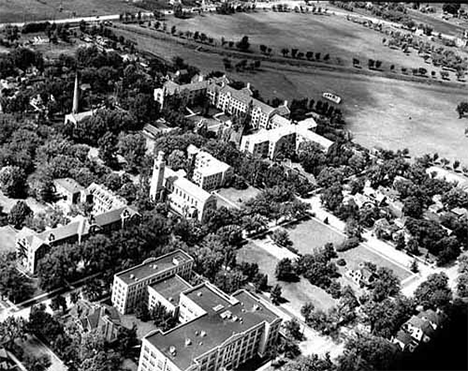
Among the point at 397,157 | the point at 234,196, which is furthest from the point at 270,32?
the point at 234,196

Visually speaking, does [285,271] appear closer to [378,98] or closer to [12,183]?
[12,183]

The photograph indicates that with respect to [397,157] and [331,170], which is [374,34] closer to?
[397,157]

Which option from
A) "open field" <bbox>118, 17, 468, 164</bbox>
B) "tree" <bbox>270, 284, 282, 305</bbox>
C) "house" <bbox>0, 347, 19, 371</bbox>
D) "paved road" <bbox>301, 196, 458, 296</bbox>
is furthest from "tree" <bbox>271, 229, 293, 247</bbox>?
"open field" <bbox>118, 17, 468, 164</bbox>

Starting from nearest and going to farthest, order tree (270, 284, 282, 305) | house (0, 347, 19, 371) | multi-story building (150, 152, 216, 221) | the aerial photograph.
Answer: house (0, 347, 19, 371)
the aerial photograph
tree (270, 284, 282, 305)
multi-story building (150, 152, 216, 221)

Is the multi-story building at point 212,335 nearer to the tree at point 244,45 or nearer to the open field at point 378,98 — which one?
the open field at point 378,98

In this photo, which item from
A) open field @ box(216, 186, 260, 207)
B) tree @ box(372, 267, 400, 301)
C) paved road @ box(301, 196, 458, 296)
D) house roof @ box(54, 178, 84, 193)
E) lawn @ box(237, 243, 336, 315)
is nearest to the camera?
lawn @ box(237, 243, 336, 315)

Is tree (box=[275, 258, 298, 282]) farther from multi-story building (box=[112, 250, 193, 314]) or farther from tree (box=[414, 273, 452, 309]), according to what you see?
tree (box=[414, 273, 452, 309])

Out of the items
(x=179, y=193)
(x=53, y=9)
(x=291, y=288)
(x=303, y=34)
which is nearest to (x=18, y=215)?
(x=179, y=193)
